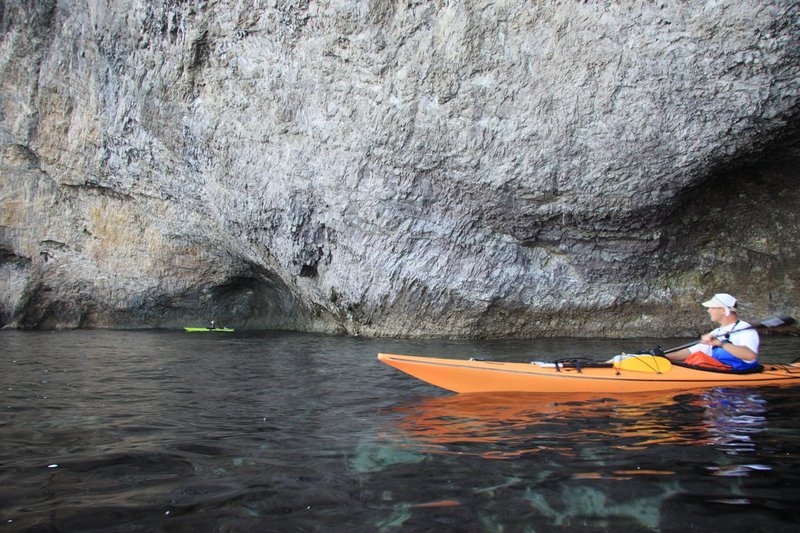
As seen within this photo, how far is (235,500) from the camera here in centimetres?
308

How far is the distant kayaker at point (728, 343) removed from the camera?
247 inches

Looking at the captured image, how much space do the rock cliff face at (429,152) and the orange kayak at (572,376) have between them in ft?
15.9

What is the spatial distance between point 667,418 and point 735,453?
1037 mm

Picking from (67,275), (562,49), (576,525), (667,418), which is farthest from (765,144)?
(67,275)

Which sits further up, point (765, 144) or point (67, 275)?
point (765, 144)

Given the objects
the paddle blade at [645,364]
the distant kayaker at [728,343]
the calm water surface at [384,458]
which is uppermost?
the distant kayaker at [728,343]

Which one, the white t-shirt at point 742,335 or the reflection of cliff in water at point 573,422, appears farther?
the white t-shirt at point 742,335

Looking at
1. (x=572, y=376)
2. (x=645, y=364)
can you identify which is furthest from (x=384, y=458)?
(x=645, y=364)

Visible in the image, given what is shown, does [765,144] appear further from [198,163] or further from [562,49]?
[198,163]

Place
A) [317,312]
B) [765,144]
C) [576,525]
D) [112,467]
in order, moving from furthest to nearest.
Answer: [317,312] → [765,144] → [112,467] → [576,525]

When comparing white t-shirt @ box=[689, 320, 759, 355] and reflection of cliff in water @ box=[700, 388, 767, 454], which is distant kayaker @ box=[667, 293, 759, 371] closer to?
white t-shirt @ box=[689, 320, 759, 355]

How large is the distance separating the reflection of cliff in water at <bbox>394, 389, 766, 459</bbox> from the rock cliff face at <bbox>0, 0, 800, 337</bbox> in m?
5.23

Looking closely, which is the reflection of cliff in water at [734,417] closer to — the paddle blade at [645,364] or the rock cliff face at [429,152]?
the paddle blade at [645,364]

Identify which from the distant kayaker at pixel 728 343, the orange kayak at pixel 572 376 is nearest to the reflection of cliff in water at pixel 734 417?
the orange kayak at pixel 572 376
